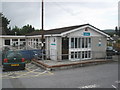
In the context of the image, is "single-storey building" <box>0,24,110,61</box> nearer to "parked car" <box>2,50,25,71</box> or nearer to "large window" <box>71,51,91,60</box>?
"large window" <box>71,51,91,60</box>

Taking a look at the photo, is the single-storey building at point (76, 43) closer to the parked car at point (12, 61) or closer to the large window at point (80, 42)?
the large window at point (80, 42)

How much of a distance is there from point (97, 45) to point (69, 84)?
9.56 meters

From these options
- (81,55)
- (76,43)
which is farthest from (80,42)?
(81,55)

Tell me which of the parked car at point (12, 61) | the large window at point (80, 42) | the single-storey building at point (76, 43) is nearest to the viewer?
the parked car at point (12, 61)

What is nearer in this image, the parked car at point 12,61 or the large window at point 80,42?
the parked car at point 12,61

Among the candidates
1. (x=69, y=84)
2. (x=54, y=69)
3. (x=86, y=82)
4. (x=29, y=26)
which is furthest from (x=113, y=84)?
(x=29, y=26)

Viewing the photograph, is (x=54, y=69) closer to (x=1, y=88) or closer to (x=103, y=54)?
(x=1, y=88)

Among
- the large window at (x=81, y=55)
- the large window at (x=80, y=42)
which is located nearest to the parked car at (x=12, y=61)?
the large window at (x=81, y=55)

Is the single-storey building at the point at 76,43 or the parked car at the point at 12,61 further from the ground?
the single-storey building at the point at 76,43

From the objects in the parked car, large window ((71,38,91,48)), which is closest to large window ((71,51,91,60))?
large window ((71,38,91,48))

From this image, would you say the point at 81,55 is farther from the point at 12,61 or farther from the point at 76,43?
the point at 12,61

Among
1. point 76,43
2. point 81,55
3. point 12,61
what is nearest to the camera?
point 12,61

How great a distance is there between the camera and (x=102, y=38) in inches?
626

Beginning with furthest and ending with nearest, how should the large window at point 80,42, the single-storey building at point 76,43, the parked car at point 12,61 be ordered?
1. the large window at point 80,42
2. the single-storey building at point 76,43
3. the parked car at point 12,61
